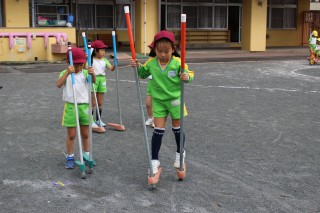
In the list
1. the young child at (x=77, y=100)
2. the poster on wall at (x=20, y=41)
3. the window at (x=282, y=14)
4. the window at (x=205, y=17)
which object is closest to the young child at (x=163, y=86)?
the young child at (x=77, y=100)

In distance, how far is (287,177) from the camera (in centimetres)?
495

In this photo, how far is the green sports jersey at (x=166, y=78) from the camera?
4785mm

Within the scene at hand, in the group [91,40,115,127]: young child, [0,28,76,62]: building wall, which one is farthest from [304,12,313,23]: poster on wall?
[91,40,115,127]: young child

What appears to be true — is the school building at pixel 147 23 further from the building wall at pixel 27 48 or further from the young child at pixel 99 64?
the young child at pixel 99 64

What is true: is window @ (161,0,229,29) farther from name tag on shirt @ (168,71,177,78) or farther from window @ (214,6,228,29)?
name tag on shirt @ (168,71,177,78)

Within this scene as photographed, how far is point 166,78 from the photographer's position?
4.81 m

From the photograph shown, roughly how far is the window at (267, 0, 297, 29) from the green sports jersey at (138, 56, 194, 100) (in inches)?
973

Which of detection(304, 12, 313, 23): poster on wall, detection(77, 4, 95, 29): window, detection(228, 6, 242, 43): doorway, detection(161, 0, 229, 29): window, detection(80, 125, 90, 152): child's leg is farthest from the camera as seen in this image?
detection(304, 12, 313, 23): poster on wall

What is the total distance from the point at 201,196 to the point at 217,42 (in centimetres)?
2382

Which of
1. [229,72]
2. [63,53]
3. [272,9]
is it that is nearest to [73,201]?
[229,72]

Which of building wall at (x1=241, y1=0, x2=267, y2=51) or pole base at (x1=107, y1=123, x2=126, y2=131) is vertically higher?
building wall at (x1=241, y1=0, x2=267, y2=51)


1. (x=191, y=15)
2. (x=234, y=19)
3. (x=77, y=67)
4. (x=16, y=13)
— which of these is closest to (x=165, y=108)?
(x=77, y=67)

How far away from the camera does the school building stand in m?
18.9

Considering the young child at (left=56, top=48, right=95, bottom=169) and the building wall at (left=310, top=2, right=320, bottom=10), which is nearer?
the young child at (left=56, top=48, right=95, bottom=169)
